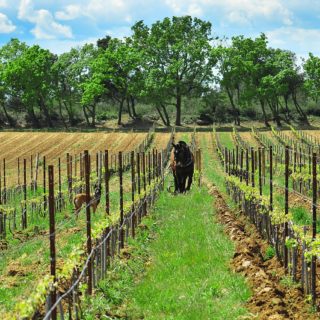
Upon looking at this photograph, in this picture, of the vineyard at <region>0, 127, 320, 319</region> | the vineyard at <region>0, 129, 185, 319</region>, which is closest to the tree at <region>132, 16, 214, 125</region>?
the vineyard at <region>0, 129, 185, 319</region>

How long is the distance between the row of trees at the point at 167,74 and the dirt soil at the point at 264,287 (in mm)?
57669

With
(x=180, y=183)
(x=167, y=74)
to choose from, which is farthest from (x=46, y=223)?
(x=167, y=74)

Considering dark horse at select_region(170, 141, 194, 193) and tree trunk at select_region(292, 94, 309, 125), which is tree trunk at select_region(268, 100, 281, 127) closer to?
tree trunk at select_region(292, 94, 309, 125)

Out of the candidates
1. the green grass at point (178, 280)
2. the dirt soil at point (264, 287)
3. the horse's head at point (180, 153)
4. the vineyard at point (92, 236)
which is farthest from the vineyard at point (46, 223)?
the dirt soil at point (264, 287)

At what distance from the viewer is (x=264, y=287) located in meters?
7.59

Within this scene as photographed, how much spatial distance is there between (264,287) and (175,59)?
6553 cm

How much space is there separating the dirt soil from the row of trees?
189ft

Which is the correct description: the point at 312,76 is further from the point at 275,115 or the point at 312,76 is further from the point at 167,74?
the point at 167,74

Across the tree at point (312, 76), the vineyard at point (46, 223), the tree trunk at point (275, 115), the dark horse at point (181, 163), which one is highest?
the tree at point (312, 76)

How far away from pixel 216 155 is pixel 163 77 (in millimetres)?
28419

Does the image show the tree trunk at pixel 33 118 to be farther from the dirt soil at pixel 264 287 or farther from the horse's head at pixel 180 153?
the dirt soil at pixel 264 287

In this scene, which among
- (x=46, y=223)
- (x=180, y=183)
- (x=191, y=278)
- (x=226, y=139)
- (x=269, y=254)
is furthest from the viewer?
(x=226, y=139)

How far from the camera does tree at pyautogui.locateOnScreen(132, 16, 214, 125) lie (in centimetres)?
6831

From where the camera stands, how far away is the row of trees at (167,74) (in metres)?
69.7
